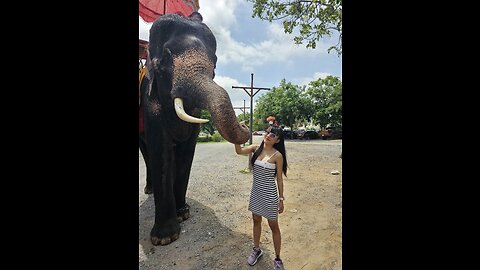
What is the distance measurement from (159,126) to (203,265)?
1.70 m

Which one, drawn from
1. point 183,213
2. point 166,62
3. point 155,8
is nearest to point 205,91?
point 166,62

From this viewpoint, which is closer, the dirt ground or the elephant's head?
the elephant's head

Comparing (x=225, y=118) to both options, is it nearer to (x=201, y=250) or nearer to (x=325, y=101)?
(x=201, y=250)

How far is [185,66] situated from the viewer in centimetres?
258

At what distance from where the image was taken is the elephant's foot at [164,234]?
2.87 meters

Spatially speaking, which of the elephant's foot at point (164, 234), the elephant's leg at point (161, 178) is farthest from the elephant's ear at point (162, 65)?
the elephant's foot at point (164, 234)

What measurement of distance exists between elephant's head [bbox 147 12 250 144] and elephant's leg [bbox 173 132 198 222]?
0.78 metres

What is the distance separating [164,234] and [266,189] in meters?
1.55

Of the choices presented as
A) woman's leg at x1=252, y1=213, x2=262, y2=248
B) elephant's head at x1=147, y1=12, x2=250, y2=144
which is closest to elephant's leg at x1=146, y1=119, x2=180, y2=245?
elephant's head at x1=147, y1=12, x2=250, y2=144

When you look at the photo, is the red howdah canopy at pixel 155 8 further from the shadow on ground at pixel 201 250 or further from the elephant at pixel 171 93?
the shadow on ground at pixel 201 250

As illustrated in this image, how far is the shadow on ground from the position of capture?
8.29ft

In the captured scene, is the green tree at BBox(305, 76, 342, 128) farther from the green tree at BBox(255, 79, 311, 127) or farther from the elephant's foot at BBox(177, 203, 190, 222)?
the elephant's foot at BBox(177, 203, 190, 222)

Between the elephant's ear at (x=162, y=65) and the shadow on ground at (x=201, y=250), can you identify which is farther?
the elephant's ear at (x=162, y=65)

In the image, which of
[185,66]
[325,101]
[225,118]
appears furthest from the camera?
[325,101]
